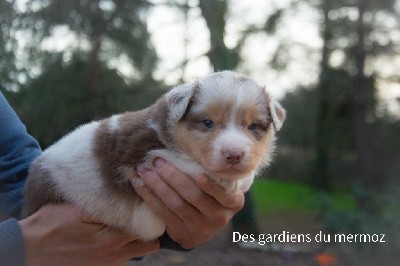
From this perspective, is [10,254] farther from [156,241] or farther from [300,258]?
[300,258]

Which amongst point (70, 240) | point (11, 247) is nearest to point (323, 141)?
point (70, 240)

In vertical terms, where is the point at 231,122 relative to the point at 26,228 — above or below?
above

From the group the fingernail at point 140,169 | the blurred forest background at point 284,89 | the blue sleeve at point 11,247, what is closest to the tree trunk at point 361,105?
the blurred forest background at point 284,89

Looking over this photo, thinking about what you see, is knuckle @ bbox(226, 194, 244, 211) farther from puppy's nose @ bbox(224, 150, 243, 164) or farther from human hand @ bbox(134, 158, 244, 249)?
puppy's nose @ bbox(224, 150, 243, 164)

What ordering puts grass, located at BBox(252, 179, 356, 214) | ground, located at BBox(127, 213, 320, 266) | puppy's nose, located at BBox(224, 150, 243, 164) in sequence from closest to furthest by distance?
puppy's nose, located at BBox(224, 150, 243, 164) → ground, located at BBox(127, 213, 320, 266) → grass, located at BBox(252, 179, 356, 214)

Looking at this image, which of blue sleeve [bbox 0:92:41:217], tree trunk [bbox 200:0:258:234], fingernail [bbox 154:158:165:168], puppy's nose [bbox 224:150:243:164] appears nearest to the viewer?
puppy's nose [bbox 224:150:243:164]

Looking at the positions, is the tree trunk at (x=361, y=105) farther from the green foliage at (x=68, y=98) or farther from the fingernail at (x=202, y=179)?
the fingernail at (x=202, y=179)

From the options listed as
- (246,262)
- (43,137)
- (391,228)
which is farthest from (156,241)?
(391,228)

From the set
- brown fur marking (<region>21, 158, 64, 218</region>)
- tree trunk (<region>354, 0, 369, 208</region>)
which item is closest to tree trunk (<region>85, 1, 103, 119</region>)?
tree trunk (<region>354, 0, 369, 208</region>)
